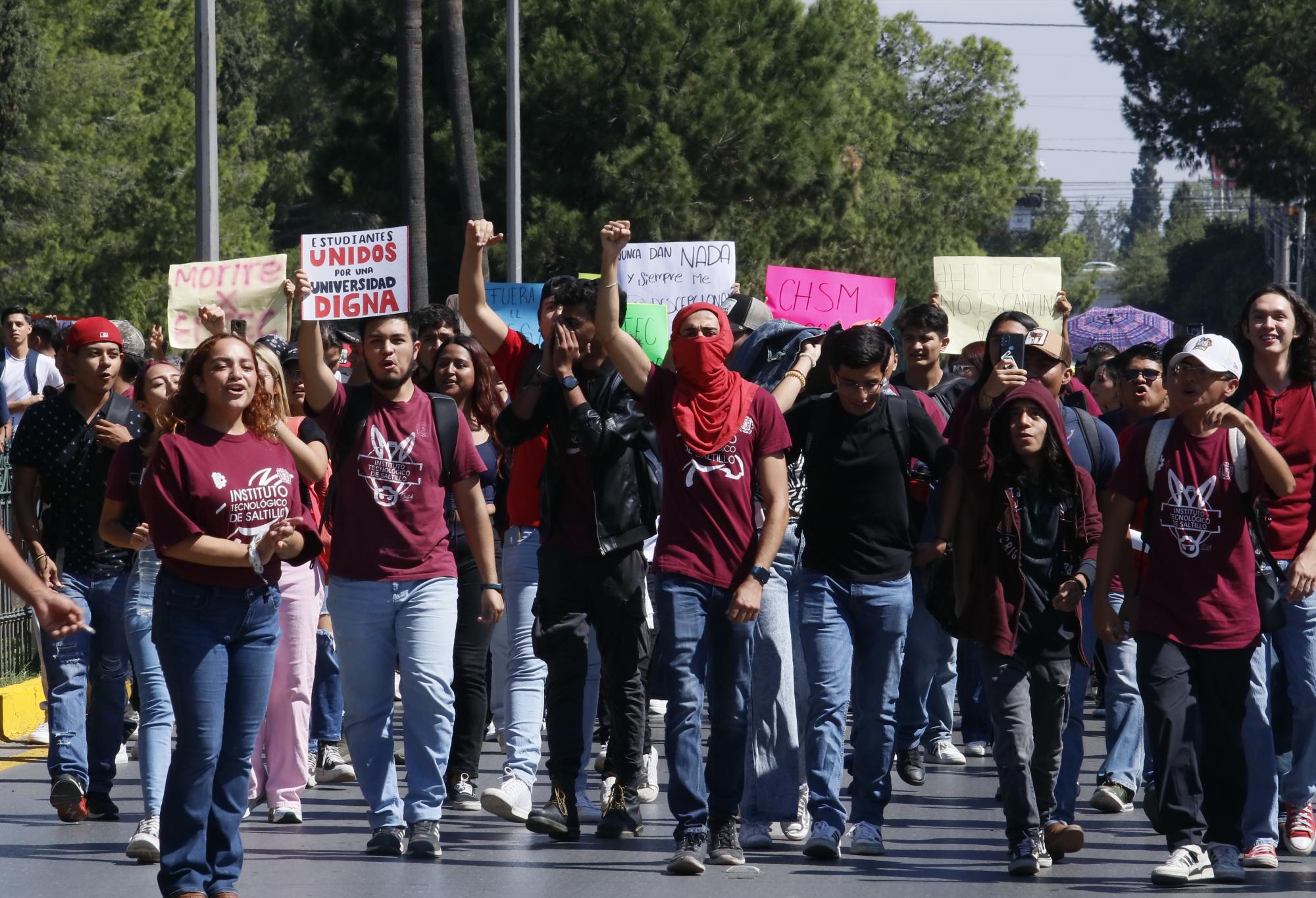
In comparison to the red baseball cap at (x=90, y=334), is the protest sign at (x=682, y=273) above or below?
above

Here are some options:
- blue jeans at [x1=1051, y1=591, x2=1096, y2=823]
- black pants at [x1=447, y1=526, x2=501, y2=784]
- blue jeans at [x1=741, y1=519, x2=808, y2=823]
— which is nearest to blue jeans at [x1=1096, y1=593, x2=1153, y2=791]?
blue jeans at [x1=1051, y1=591, x2=1096, y2=823]

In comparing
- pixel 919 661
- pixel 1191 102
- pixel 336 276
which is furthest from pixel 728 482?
→ pixel 1191 102

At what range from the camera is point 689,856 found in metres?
6.77

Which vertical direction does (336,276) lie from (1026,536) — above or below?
above

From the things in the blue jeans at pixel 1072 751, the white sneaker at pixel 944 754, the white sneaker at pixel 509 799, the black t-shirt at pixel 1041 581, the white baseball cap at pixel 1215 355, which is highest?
the white baseball cap at pixel 1215 355

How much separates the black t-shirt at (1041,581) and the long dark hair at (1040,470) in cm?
4

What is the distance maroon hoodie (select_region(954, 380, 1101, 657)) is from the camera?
6.88m

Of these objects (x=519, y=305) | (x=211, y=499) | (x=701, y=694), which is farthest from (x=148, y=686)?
(x=519, y=305)

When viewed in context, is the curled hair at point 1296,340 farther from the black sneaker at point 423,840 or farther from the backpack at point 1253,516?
the black sneaker at point 423,840

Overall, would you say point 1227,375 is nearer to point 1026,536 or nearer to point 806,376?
point 1026,536

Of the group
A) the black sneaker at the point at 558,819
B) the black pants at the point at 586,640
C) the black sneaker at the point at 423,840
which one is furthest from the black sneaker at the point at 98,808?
the black pants at the point at 586,640

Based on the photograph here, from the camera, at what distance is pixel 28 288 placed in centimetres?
3350

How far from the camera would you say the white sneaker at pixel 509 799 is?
7273 mm

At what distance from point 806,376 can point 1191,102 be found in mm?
25851
